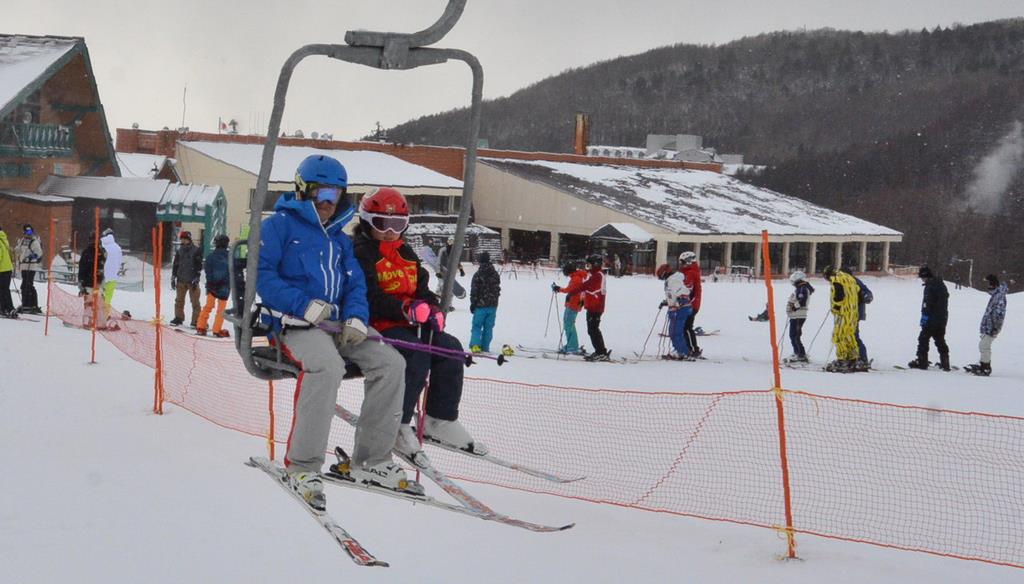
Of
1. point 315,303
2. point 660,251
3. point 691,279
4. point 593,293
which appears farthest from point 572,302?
point 660,251

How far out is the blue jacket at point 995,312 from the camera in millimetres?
16469

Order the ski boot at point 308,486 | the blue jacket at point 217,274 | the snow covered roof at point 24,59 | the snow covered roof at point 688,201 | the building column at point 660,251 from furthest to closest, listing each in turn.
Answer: the snow covered roof at point 688,201, the building column at point 660,251, the snow covered roof at point 24,59, the blue jacket at point 217,274, the ski boot at point 308,486

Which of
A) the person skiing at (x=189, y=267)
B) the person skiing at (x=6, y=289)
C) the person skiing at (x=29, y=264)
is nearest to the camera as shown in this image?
the person skiing at (x=6, y=289)

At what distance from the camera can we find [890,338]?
22.7 meters

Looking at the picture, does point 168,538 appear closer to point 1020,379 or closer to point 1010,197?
point 1020,379

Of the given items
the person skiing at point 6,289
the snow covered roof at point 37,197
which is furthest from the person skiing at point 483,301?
the snow covered roof at point 37,197

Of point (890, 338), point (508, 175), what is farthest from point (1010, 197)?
point (890, 338)

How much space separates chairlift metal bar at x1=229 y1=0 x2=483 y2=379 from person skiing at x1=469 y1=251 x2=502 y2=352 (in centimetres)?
944

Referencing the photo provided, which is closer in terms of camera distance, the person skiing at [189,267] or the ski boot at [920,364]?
the ski boot at [920,364]

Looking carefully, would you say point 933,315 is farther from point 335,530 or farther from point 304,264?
point 335,530

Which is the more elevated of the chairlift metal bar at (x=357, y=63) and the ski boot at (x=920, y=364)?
the chairlift metal bar at (x=357, y=63)

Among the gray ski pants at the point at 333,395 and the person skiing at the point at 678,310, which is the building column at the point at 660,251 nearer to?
the person skiing at the point at 678,310

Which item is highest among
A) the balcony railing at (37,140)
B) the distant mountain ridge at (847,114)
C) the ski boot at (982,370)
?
the distant mountain ridge at (847,114)

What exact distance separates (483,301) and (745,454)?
7.28 metres
